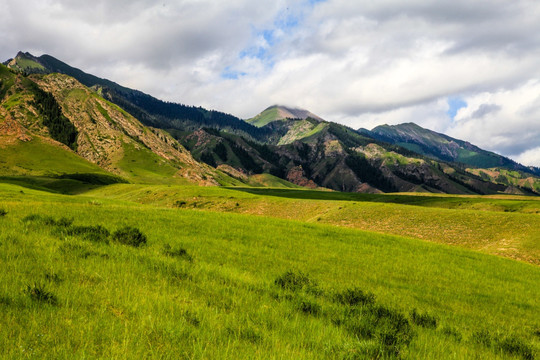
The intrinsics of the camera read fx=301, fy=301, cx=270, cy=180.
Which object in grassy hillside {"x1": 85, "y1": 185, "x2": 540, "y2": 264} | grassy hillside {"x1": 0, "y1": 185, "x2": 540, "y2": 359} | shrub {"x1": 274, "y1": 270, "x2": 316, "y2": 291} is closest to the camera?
grassy hillside {"x1": 0, "y1": 185, "x2": 540, "y2": 359}

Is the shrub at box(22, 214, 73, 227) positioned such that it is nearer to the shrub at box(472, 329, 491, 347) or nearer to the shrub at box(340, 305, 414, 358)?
the shrub at box(340, 305, 414, 358)

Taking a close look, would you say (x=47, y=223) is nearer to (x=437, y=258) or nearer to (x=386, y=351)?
(x=386, y=351)

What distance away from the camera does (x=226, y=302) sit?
768 centimetres

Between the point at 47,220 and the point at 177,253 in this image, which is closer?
the point at 177,253

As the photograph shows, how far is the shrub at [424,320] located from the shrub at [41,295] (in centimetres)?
927

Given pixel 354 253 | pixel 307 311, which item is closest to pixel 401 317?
pixel 307 311

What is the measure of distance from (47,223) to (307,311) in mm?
13107

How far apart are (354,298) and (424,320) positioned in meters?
2.09

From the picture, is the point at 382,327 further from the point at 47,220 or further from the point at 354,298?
the point at 47,220

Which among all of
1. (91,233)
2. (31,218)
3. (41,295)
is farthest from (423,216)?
(41,295)

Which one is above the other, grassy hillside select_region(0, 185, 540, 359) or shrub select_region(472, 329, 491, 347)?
grassy hillside select_region(0, 185, 540, 359)

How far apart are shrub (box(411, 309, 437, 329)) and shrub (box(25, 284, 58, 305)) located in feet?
30.4

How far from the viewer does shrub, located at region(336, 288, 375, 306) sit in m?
9.52

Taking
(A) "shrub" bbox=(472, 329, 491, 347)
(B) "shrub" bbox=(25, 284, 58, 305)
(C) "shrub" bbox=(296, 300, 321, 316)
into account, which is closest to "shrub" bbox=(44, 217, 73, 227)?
(B) "shrub" bbox=(25, 284, 58, 305)
